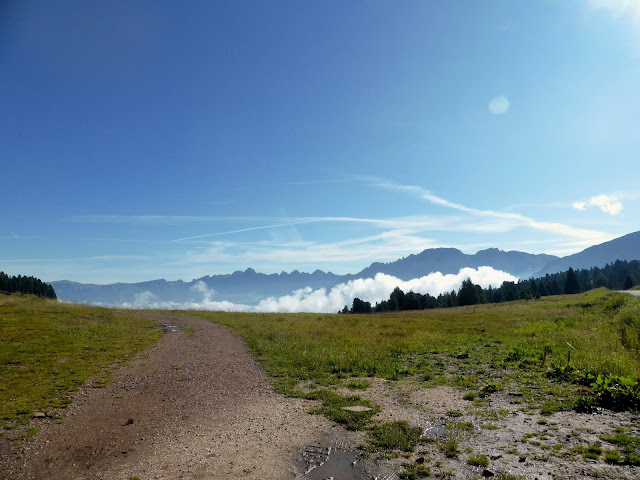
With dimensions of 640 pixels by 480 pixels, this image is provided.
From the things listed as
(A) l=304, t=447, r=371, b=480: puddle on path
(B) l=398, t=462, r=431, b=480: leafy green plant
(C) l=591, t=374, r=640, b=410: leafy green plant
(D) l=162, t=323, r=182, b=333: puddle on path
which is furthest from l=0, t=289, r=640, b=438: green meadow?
(B) l=398, t=462, r=431, b=480: leafy green plant

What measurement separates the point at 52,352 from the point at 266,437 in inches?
683

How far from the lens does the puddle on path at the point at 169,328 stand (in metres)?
32.0

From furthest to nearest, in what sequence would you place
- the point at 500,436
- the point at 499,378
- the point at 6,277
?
the point at 6,277 < the point at 499,378 < the point at 500,436

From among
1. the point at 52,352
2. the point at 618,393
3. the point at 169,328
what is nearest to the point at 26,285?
the point at 169,328

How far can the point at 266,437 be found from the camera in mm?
9836

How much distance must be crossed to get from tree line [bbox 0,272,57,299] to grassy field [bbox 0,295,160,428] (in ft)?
304

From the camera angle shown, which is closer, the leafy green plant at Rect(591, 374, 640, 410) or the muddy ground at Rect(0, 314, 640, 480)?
the muddy ground at Rect(0, 314, 640, 480)

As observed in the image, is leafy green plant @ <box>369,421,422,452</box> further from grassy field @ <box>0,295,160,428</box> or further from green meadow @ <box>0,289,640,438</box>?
grassy field @ <box>0,295,160,428</box>

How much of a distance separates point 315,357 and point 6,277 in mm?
138455

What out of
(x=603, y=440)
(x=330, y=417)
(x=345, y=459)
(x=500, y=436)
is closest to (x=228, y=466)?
(x=345, y=459)

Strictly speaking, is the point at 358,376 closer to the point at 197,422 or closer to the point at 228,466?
the point at 197,422

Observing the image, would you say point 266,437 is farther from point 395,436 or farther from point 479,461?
point 479,461

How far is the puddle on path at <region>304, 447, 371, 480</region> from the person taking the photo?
7781 mm

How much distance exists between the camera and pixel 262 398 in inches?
533
